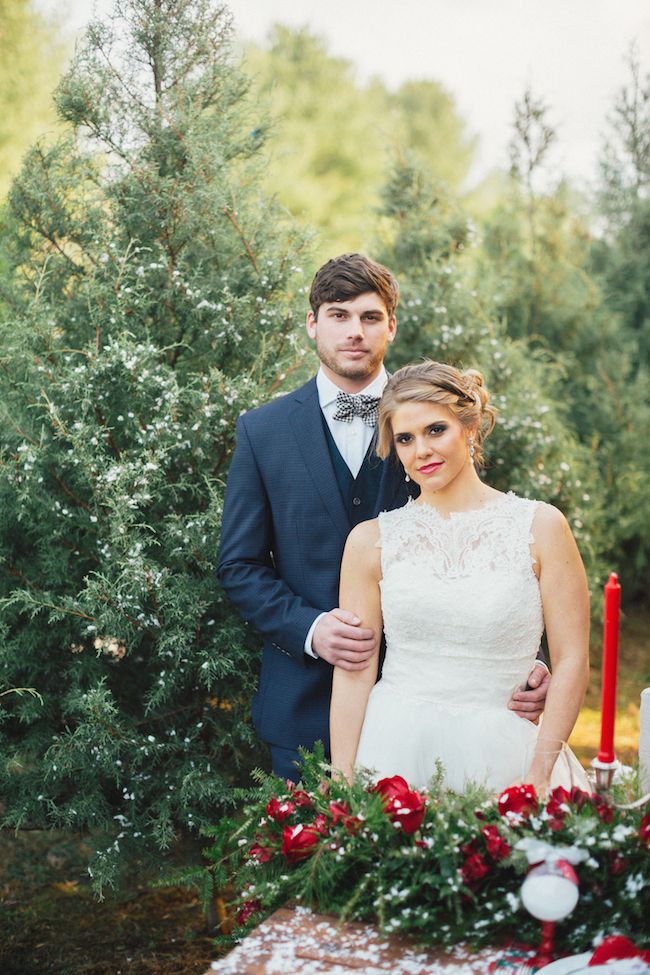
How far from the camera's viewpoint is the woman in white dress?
2803 mm

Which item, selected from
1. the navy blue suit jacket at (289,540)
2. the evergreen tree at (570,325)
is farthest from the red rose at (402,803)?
the evergreen tree at (570,325)

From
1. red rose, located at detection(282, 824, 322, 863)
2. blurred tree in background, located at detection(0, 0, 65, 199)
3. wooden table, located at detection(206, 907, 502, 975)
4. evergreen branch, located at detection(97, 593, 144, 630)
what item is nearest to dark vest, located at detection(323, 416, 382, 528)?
evergreen branch, located at detection(97, 593, 144, 630)

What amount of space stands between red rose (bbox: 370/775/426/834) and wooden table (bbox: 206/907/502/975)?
0.70 ft

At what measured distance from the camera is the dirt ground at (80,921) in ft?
13.0

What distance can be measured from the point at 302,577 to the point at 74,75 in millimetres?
2353

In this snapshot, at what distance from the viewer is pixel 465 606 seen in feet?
9.38

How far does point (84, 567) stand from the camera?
3.88 metres

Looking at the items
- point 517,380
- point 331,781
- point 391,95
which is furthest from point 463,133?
point 331,781

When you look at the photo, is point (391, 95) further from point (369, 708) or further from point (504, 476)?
point (369, 708)

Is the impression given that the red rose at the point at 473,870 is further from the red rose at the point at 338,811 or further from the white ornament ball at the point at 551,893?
the red rose at the point at 338,811

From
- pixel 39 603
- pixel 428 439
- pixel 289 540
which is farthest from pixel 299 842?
pixel 39 603

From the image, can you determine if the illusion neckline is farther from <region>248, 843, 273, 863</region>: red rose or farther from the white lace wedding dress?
<region>248, 843, 273, 863</region>: red rose

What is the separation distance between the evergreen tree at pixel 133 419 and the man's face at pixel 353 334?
26.0 inches

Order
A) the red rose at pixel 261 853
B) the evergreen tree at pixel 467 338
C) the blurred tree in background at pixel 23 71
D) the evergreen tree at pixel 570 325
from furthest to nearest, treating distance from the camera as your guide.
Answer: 1. the blurred tree in background at pixel 23 71
2. the evergreen tree at pixel 570 325
3. the evergreen tree at pixel 467 338
4. the red rose at pixel 261 853
